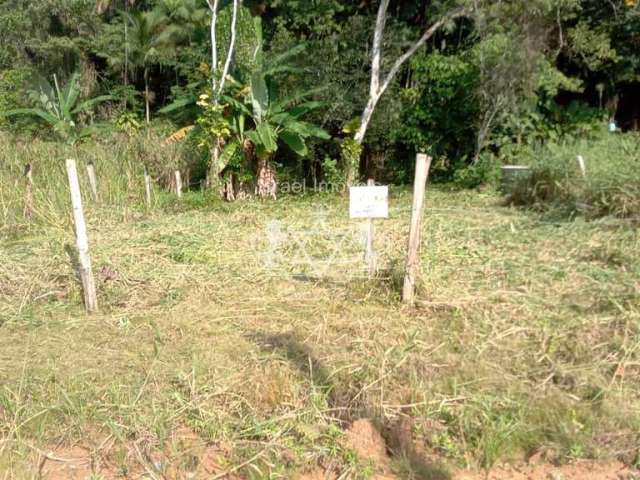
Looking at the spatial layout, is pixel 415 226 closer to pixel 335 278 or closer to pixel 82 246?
pixel 335 278

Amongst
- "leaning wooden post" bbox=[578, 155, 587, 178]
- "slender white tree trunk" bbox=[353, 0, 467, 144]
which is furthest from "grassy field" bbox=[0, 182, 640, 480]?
"slender white tree trunk" bbox=[353, 0, 467, 144]

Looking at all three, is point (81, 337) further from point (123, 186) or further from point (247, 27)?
point (247, 27)

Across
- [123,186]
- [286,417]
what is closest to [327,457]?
[286,417]

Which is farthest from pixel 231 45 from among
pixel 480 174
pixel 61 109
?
pixel 61 109

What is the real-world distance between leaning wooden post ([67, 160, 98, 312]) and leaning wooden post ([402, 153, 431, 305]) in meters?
2.30

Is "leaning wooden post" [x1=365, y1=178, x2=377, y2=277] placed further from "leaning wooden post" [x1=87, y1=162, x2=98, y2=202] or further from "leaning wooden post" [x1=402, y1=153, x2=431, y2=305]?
"leaning wooden post" [x1=87, y1=162, x2=98, y2=202]

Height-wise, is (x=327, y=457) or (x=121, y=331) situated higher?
(x=121, y=331)

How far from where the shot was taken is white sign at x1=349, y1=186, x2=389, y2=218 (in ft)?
13.7

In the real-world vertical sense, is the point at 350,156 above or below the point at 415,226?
above

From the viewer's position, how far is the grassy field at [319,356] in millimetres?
2717

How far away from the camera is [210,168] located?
9.44 m

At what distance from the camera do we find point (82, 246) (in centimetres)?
418

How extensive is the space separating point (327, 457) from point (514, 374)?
1.21 meters

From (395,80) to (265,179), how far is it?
144 inches
